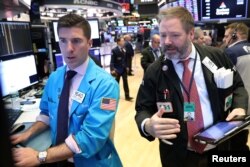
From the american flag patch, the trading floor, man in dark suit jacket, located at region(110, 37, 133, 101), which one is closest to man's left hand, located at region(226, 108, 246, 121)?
the american flag patch

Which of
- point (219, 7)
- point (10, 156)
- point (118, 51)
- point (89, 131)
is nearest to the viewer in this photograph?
point (10, 156)

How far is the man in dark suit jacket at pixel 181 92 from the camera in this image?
165 centimetres

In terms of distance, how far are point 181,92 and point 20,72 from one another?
5.04 ft

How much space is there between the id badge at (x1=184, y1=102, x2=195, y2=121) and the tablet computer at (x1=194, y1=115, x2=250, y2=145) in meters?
0.13

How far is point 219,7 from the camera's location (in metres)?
4.10

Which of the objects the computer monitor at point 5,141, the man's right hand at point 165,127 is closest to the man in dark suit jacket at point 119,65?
the man's right hand at point 165,127

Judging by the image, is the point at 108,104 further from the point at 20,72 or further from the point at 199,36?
the point at 199,36

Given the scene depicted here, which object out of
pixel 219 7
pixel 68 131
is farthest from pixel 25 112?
pixel 219 7

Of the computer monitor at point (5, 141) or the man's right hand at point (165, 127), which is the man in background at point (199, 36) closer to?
the man's right hand at point (165, 127)

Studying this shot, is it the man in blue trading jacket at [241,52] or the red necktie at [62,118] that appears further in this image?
the man in blue trading jacket at [241,52]

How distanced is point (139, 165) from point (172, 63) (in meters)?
2.23

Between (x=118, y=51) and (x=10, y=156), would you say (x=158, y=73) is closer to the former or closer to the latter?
(x=10, y=156)

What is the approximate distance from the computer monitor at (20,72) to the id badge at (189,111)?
1.42m

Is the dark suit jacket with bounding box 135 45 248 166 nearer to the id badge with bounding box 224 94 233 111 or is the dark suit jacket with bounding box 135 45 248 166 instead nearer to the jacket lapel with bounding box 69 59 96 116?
the id badge with bounding box 224 94 233 111
